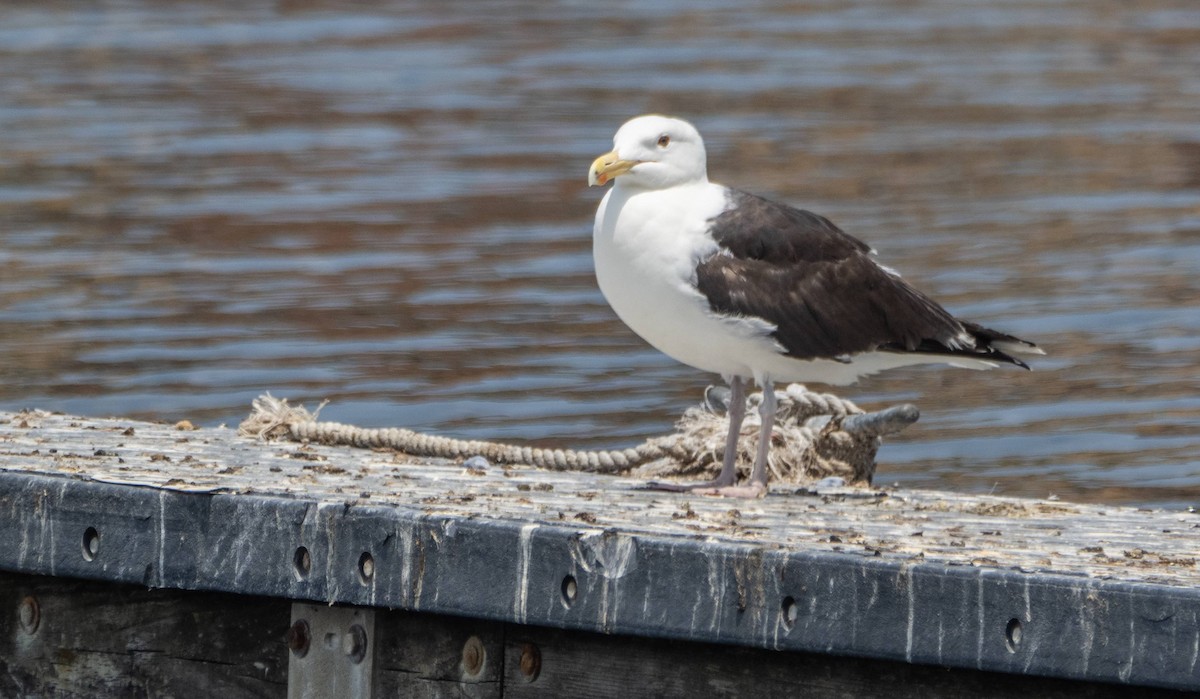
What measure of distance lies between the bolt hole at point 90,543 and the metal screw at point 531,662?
110 centimetres

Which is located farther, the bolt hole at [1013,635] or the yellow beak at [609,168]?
the yellow beak at [609,168]

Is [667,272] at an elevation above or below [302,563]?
above

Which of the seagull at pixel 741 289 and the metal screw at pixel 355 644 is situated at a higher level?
the seagull at pixel 741 289

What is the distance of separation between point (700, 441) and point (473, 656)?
2.56 m

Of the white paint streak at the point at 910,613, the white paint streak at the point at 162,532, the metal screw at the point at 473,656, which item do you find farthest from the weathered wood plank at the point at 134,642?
the white paint streak at the point at 910,613

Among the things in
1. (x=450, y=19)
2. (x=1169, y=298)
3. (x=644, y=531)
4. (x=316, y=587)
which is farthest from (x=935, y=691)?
(x=450, y=19)

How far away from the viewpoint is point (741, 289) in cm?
585

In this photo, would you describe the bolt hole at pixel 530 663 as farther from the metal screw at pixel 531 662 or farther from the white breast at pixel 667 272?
the white breast at pixel 667 272

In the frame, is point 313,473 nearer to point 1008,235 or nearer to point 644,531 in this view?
point 644,531

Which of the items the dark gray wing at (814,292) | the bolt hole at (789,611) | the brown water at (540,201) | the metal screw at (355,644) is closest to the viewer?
the bolt hole at (789,611)

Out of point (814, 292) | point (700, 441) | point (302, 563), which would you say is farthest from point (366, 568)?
point (700, 441)

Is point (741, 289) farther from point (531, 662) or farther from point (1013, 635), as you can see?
point (1013, 635)

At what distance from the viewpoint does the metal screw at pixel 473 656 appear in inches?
175

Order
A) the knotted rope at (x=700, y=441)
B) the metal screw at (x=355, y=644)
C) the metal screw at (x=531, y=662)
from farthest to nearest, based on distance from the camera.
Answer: the knotted rope at (x=700, y=441)
the metal screw at (x=355, y=644)
the metal screw at (x=531, y=662)
